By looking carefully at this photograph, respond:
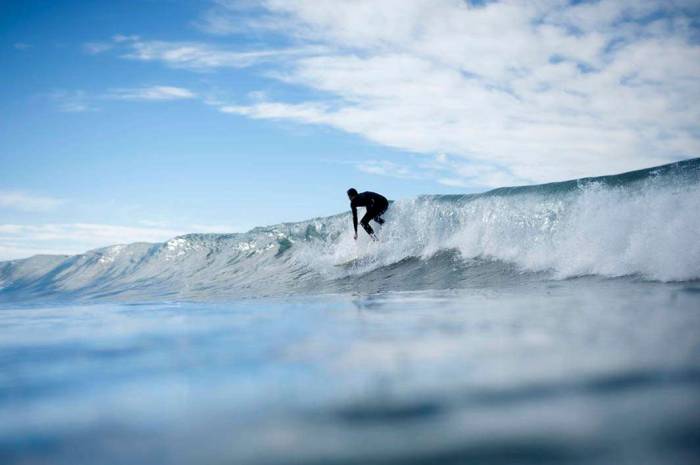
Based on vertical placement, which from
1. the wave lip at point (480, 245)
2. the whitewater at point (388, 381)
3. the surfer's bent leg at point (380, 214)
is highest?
the surfer's bent leg at point (380, 214)

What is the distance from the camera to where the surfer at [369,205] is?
1313 cm

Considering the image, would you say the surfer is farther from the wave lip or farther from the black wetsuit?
the wave lip

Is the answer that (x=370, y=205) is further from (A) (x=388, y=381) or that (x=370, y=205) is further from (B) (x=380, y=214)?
(A) (x=388, y=381)

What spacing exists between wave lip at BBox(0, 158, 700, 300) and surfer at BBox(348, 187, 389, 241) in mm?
578

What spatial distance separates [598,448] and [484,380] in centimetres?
77

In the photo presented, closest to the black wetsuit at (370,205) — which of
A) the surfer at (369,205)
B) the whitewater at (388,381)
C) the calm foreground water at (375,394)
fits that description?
the surfer at (369,205)

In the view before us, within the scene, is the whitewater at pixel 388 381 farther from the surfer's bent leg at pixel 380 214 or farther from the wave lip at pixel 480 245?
the surfer's bent leg at pixel 380 214

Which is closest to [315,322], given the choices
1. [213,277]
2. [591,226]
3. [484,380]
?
[484,380]

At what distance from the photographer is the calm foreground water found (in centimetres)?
140

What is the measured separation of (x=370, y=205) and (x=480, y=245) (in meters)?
3.10

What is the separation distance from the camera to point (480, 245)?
11.8m

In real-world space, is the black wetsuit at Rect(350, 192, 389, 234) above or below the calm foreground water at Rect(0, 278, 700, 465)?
above

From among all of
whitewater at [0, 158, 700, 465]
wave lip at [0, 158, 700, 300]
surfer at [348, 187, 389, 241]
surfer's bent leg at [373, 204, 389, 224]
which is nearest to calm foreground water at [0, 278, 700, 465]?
whitewater at [0, 158, 700, 465]

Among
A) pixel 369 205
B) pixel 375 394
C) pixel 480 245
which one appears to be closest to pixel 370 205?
pixel 369 205
